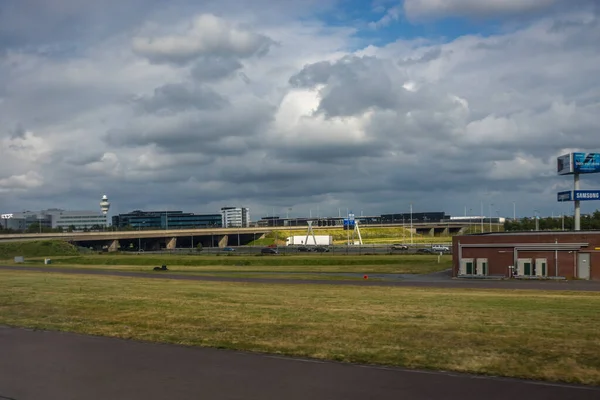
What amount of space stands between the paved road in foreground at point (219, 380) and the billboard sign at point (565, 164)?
64940 millimetres

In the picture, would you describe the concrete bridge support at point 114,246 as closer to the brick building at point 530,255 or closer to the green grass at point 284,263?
the green grass at point 284,263

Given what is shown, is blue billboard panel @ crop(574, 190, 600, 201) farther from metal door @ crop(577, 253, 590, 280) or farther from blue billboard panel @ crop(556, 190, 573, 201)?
metal door @ crop(577, 253, 590, 280)

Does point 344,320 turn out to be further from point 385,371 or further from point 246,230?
point 246,230

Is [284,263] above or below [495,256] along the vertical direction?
below

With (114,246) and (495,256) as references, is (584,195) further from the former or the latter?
(114,246)

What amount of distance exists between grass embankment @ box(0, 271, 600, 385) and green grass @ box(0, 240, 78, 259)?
93.0 metres

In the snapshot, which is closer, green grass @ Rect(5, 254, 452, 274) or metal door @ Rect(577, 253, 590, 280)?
metal door @ Rect(577, 253, 590, 280)

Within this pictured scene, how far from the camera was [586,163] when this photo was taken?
230 ft

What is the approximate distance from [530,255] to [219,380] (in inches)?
2063

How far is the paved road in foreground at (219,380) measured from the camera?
1077cm

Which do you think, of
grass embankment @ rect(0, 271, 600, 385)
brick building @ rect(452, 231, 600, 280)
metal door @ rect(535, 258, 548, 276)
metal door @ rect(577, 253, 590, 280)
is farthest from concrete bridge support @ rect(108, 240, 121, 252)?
grass embankment @ rect(0, 271, 600, 385)

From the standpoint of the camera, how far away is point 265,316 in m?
21.3

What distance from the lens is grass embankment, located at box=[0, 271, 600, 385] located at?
13.3 meters

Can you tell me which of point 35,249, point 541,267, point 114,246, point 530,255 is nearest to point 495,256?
point 530,255
